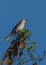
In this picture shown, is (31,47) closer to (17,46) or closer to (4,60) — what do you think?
(17,46)

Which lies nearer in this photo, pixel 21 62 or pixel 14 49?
pixel 21 62

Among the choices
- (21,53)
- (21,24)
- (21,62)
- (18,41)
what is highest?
(21,24)

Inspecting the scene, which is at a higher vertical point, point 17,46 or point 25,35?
point 25,35

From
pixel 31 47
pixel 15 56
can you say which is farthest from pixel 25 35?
pixel 15 56

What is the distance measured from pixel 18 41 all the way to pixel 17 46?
213mm

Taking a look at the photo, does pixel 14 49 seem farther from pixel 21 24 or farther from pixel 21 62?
pixel 21 24

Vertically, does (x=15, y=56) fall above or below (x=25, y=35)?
below

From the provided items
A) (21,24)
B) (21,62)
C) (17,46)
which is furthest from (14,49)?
(21,24)

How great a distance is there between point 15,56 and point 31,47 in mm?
387

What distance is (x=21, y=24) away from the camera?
26.4 ft

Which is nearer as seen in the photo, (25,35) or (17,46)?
(17,46)

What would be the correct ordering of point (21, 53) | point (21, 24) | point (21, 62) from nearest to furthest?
point (21, 62), point (21, 53), point (21, 24)

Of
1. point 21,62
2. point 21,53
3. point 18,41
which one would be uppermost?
point 18,41

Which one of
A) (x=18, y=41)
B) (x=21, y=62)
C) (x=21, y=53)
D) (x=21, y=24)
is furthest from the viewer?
(x=21, y=24)
